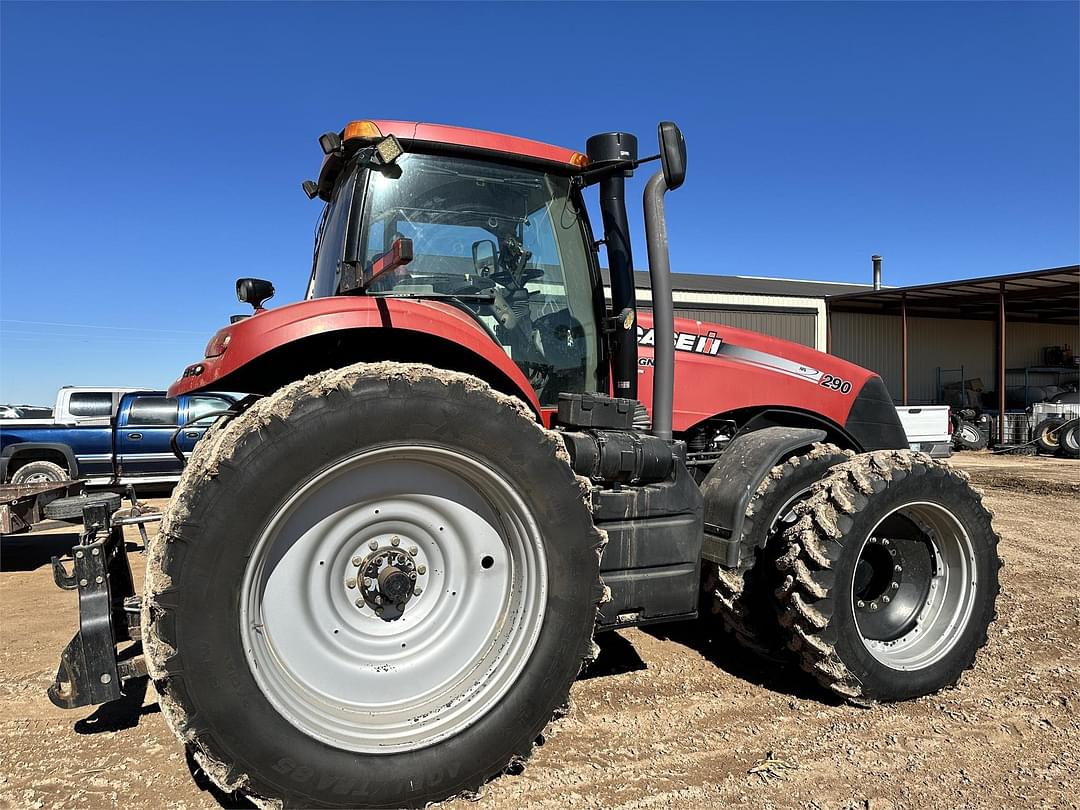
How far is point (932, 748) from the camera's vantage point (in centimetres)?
293

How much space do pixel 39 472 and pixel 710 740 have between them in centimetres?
1048

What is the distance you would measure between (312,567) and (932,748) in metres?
2.56

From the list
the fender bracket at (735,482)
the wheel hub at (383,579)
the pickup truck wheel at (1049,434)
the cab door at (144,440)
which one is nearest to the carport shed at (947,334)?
the pickup truck wheel at (1049,434)

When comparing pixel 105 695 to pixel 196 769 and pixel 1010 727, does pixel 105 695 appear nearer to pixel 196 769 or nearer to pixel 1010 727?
pixel 196 769

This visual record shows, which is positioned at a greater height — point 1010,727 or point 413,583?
point 413,583

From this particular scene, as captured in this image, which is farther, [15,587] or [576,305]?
[15,587]

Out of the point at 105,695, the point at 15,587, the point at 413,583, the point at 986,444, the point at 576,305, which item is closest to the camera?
the point at 105,695

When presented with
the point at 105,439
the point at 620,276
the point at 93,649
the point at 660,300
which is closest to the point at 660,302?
the point at 660,300

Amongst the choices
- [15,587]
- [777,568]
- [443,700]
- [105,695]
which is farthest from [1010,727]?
[15,587]

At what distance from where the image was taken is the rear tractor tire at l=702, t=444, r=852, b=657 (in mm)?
3473

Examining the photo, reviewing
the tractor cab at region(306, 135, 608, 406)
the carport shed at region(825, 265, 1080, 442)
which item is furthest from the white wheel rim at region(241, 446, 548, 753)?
the carport shed at region(825, 265, 1080, 442)

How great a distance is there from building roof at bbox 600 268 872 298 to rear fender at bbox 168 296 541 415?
18.8 meters

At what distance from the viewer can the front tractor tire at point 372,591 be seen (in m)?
2.17

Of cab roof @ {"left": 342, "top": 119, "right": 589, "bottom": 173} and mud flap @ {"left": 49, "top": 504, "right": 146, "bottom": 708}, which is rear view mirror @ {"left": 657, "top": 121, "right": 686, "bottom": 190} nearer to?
cab roof @ {"left": 342, "top": 119, "right": 589, "bottom": 173}
